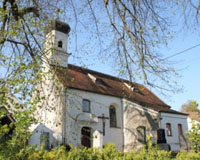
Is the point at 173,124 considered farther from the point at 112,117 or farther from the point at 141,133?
the point at 112,117

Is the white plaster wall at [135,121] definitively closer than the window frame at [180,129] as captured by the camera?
Yes

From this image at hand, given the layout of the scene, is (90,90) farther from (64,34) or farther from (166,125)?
(166,125)

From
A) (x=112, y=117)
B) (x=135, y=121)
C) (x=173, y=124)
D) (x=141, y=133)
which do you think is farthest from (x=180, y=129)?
(x=112, y=117)

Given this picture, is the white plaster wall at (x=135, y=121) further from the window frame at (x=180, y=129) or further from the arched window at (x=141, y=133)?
the window frame at (x=180, y=129)

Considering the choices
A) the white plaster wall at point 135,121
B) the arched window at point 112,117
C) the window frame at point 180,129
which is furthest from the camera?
the window frame at point 180,129

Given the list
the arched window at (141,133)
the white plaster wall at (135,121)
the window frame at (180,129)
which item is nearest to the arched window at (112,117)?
the white plaster wall at (135,121)

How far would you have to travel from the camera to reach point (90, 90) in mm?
20734

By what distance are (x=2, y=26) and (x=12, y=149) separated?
17.1ft

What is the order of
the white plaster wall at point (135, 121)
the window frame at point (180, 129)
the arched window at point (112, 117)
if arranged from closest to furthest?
the white plaster wall at point (135, 121) → the arched window at point (112, 117) → the window frame at point (180, 129)

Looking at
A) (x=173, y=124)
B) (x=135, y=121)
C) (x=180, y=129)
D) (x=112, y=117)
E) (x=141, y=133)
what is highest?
(x=112, y=117)

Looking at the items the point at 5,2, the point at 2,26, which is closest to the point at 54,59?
the point at 2,26

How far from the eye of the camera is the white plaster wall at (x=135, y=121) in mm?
21573

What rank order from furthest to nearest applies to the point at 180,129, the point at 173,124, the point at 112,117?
the point at 180,129 → the point at 173,124 → the point at 112,117

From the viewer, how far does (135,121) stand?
22281 millimetres
